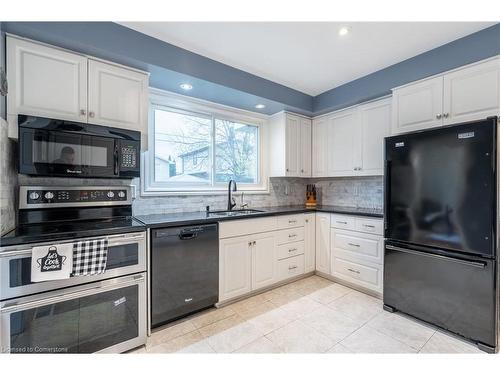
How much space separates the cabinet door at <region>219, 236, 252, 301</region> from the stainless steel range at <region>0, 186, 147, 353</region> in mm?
749

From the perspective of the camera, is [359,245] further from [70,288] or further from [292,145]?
[70,288]

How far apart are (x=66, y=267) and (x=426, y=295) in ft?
8.94

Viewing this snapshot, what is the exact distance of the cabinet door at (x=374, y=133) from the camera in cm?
270

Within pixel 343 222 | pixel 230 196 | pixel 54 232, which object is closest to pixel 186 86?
pixel 230 196

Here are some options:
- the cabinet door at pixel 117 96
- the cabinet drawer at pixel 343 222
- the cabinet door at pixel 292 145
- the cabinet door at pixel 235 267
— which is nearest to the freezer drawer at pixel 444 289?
the cabinet drawer at pixel 343 222

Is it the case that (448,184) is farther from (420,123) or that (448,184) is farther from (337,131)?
(337,131)

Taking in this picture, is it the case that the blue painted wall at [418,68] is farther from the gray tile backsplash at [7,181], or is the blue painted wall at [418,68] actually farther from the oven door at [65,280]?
the gray tile backsplash at [7,181]

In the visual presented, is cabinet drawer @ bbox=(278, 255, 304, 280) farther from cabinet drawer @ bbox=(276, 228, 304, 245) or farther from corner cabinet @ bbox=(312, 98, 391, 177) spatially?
corner cabinet @ bbox=(312, 98, 391, 177)

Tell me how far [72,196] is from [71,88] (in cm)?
84

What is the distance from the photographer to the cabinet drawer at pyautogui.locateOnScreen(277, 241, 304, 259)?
2.76 m

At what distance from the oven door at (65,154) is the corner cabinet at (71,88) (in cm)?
12

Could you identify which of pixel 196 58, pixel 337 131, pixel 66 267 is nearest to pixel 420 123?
pixel 337 131

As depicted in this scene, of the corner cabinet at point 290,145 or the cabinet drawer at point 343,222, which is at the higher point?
the corner cabinet at point 290,145

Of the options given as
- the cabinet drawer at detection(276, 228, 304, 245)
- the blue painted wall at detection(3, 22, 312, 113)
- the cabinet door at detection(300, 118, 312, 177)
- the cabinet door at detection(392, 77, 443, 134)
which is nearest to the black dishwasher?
the cabinet drawer at detection(276, 228, 304, 245)
